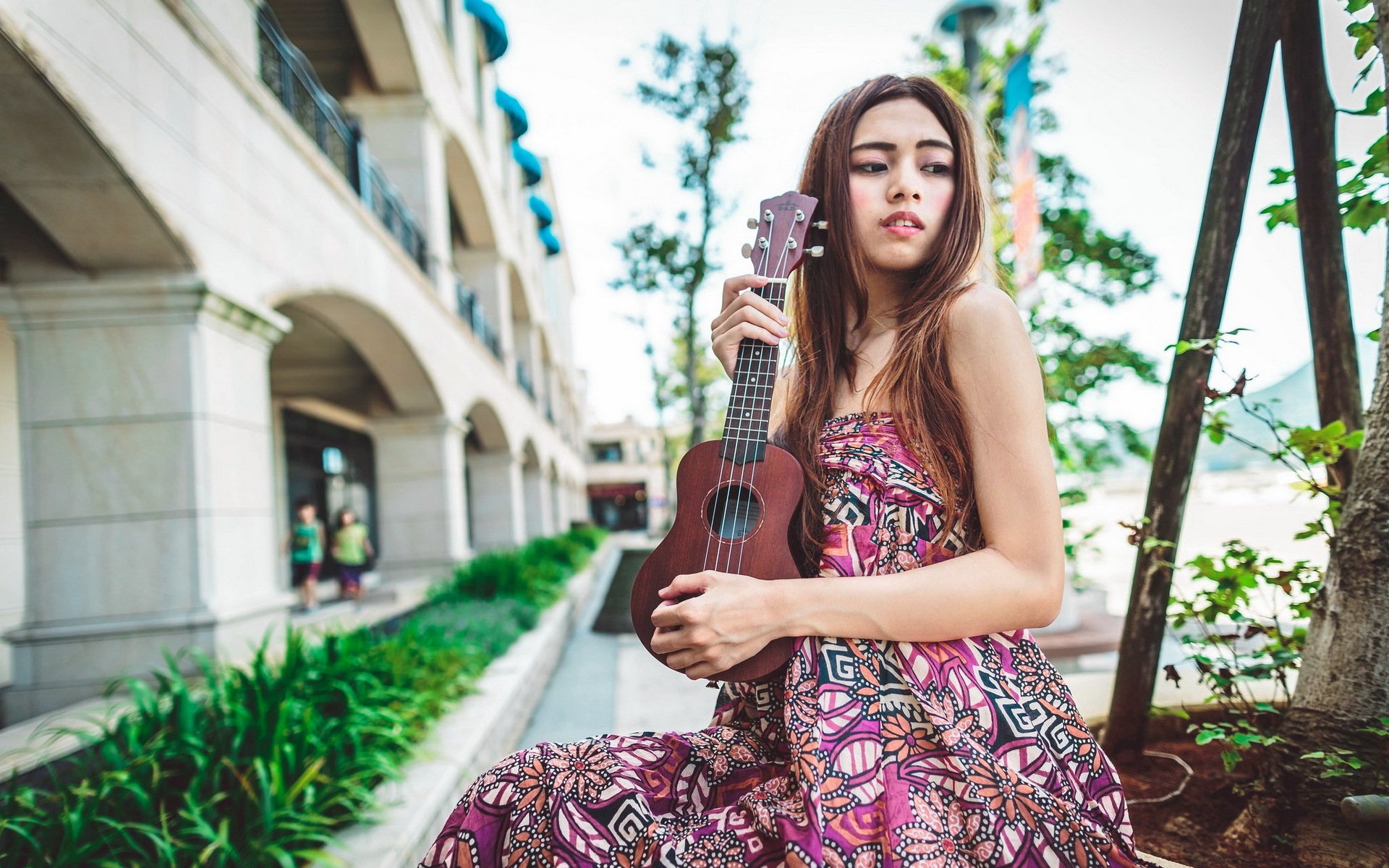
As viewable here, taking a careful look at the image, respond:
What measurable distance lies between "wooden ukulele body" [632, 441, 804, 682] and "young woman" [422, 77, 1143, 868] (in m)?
0.08

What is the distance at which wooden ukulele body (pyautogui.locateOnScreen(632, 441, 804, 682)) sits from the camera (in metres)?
1.21

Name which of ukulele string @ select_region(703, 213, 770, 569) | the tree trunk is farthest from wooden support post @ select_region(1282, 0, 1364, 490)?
ukulele string @ select_region(703, 213, 770, 569)

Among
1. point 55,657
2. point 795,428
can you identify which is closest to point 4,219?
point 55,657

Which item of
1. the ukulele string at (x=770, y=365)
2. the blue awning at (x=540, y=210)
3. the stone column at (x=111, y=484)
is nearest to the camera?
the ukulele string at (x=770, y=365)

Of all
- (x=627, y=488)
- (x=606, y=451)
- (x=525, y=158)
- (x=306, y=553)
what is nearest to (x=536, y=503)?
(x=525, y=158)

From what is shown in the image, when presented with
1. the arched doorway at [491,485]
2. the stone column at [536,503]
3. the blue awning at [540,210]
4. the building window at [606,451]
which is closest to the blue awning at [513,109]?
the blue awning at [540,210]

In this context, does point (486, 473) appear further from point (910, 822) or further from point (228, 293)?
point (910, 822)

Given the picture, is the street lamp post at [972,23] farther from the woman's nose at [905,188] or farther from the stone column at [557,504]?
the stone column at [557,504]

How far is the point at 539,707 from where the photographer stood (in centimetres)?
617

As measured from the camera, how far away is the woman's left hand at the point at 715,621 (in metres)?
1.06

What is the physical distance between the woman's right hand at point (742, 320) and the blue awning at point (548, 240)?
23.8 m

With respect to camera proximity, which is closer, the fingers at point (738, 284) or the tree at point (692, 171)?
the fingers at point (738, 284)

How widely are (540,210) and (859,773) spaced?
22565mm

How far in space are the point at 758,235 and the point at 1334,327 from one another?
4.92 feet
